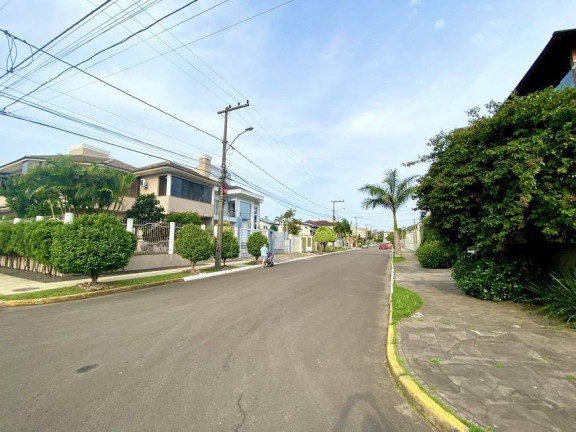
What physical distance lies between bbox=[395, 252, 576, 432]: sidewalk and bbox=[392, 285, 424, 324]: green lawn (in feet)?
0.82

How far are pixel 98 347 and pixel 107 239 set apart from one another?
19.2 feet

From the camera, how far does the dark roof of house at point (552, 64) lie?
10.3m

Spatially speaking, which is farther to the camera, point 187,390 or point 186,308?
point 186,308

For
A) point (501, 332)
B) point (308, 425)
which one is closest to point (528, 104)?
point (501, 332)

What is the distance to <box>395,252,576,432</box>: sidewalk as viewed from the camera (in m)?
2.76

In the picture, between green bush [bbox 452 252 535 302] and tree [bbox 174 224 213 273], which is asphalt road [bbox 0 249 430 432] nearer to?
green bush [bbox 452 252 535 302]

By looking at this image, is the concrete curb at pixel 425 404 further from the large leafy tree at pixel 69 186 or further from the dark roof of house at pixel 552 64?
the large leafy tree at pixel 69 186

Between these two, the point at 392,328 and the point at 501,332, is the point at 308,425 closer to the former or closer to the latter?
the point at 392,328

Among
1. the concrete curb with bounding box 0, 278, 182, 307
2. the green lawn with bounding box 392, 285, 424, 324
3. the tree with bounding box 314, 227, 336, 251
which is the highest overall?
the tree with bounding box 314, 227, 336, 251

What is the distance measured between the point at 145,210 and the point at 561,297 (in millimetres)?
21836

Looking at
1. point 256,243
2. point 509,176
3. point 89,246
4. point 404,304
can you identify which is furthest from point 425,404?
point 256,243

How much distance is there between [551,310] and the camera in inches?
228

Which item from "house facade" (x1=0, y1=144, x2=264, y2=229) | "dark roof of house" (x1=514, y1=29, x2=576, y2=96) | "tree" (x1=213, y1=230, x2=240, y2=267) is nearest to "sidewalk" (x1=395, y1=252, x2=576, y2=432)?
"dark roof of house" (x1=514, y1=29, x2=576, y2=96)

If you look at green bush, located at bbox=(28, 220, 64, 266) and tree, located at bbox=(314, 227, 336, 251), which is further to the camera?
tree, located at bbox=(314, 227, 336, 251)
